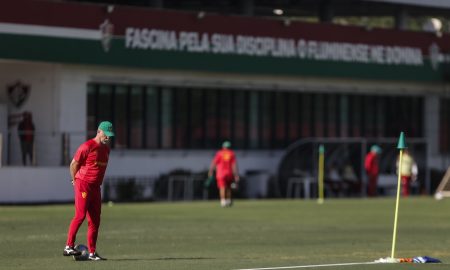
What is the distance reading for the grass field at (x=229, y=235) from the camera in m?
18.4

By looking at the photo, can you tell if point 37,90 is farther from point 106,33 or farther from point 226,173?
point 226,173

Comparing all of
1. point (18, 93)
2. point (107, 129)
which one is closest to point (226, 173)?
point (18, 93)

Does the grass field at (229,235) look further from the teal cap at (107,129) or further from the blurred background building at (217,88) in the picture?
the blurred background building at (217,88)

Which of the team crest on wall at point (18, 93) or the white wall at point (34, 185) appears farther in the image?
the team crest on wall at point (18, 93)

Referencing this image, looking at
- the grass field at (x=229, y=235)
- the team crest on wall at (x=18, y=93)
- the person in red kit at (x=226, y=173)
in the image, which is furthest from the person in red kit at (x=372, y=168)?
the team crest on wall at (x=18, y=93)

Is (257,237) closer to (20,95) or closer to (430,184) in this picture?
(20,95)

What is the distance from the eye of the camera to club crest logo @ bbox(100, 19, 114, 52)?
134ft

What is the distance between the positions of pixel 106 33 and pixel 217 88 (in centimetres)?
672

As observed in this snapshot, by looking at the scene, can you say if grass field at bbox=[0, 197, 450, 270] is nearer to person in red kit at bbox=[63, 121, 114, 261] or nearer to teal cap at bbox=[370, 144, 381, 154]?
person in red kit at bbox=[63, 121, 114, 261]

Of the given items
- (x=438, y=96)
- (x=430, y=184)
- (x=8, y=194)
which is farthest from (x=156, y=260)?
(x=438, y=96)

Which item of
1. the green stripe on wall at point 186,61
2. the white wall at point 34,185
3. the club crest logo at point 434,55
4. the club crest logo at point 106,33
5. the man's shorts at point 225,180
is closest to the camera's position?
the man's shorts at point 225,180

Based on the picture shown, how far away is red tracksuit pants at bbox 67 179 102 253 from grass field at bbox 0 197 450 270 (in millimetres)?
426

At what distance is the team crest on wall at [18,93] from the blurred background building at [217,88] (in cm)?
5

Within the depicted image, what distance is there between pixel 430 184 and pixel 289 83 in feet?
23.0
